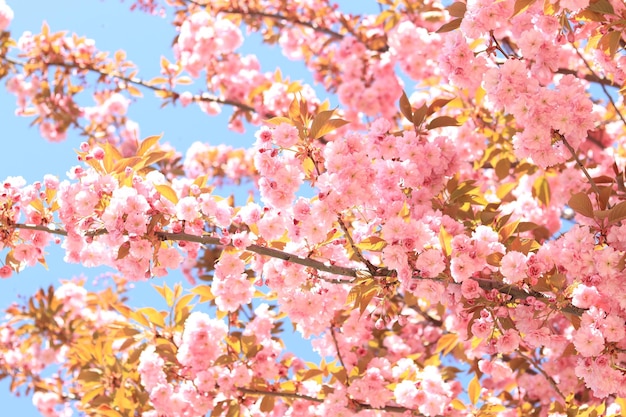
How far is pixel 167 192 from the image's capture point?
222 centimetres

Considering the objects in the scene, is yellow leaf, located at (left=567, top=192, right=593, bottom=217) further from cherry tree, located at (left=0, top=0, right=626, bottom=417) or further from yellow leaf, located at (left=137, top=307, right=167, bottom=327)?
yellow leaf, located at (left=137, top=307, right=167, bottom=327)

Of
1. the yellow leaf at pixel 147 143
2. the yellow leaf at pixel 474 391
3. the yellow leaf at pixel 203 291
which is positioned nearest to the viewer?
the yellow leaf at pixel 147 143

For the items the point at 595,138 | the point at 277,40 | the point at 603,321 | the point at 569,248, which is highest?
the point at 277,40

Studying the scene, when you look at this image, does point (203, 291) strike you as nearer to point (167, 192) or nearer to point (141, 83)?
point (167, 192)

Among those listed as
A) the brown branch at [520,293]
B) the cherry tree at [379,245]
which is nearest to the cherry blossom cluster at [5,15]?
the cherry tree at [379,245]

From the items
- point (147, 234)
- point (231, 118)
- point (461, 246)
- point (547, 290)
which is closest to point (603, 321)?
point (547, 290)

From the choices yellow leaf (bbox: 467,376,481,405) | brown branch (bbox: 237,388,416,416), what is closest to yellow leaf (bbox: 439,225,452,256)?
brown branch (bbox: 237,388,416,416)

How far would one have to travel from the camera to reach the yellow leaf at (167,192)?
7.25 ft

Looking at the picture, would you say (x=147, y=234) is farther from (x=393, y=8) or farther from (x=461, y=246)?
(x=393, y=8)

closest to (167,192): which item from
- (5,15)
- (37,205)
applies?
(37,205)

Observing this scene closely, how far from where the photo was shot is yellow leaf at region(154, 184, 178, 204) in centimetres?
221

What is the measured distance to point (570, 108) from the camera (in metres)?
2.23

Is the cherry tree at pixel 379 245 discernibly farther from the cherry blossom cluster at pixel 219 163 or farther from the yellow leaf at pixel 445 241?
the cherry blossom cluster at pixel 219 163

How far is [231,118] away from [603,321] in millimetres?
3954
